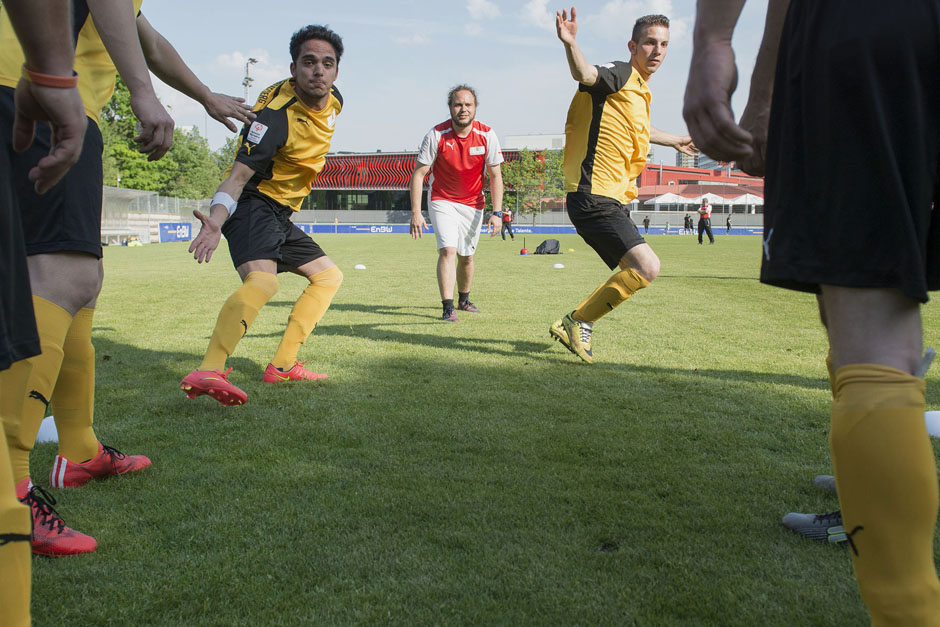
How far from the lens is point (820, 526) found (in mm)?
2242

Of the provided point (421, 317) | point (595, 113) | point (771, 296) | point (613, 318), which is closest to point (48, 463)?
point (595, 113)

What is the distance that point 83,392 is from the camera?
2641 millimetres

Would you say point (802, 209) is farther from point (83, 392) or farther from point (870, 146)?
point (83, 392)

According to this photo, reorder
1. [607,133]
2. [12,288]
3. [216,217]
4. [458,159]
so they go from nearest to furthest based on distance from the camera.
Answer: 1. [12,288]
2. [216,217]
3. [607,133]
4. [458,159]

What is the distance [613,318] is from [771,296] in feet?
10.7

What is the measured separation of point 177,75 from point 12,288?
1.77m

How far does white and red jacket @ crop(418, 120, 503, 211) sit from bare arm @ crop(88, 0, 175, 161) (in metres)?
5.96

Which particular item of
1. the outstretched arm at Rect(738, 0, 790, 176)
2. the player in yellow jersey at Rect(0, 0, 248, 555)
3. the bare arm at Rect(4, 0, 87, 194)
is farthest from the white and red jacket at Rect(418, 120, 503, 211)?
the bare arm at Rect(4, 0, 87, 194)

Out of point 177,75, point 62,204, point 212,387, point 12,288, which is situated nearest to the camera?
point 12,288

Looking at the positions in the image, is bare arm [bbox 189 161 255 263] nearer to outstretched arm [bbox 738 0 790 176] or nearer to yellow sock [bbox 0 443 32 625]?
yellow sock [bbox 0 443 32 625]

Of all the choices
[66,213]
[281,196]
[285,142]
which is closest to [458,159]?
[281,196]

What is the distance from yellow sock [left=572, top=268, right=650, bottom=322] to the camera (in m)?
5.16

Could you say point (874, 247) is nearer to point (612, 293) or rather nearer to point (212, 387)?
point (212, 387)

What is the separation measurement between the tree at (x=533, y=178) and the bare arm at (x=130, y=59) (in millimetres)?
63820
